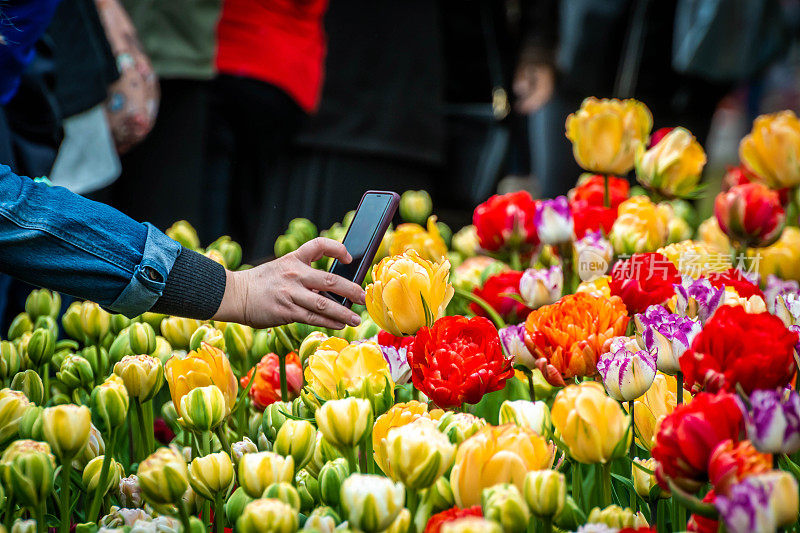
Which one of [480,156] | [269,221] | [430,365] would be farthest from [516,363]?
[480,156]

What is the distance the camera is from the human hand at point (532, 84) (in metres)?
2.61

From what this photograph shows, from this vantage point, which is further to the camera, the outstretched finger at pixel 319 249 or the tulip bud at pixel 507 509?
the outstretched finger at pixel 319 249

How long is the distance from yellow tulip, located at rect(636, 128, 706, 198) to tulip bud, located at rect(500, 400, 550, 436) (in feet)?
1.84

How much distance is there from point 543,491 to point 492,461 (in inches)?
1.2

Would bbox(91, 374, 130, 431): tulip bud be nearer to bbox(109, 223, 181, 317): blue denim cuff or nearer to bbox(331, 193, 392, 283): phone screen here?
bbox(109, 223, 181, 317): blue denim cuff

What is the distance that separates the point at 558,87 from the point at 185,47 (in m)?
1.11

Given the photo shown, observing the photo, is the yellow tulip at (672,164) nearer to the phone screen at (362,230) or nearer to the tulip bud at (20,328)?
the phone screen at (362,230)

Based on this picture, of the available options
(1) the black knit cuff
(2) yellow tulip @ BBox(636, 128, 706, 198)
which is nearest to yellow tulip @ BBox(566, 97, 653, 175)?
(2) yellow tulip @ BBox(636, 128, 706, 198)

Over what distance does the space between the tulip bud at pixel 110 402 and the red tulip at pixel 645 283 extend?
41 centimetres

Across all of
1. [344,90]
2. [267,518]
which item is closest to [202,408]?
[267,518]

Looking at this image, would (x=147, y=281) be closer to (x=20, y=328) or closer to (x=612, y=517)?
(x=20, y=328)

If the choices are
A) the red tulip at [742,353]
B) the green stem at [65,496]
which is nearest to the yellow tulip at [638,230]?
the red tulip at [742,353]

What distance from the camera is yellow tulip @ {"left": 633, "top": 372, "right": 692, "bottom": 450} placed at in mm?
601

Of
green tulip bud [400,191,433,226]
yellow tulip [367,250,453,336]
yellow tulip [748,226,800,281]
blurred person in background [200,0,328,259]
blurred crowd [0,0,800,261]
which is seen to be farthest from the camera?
blurred person in background [200,0,328,259]
